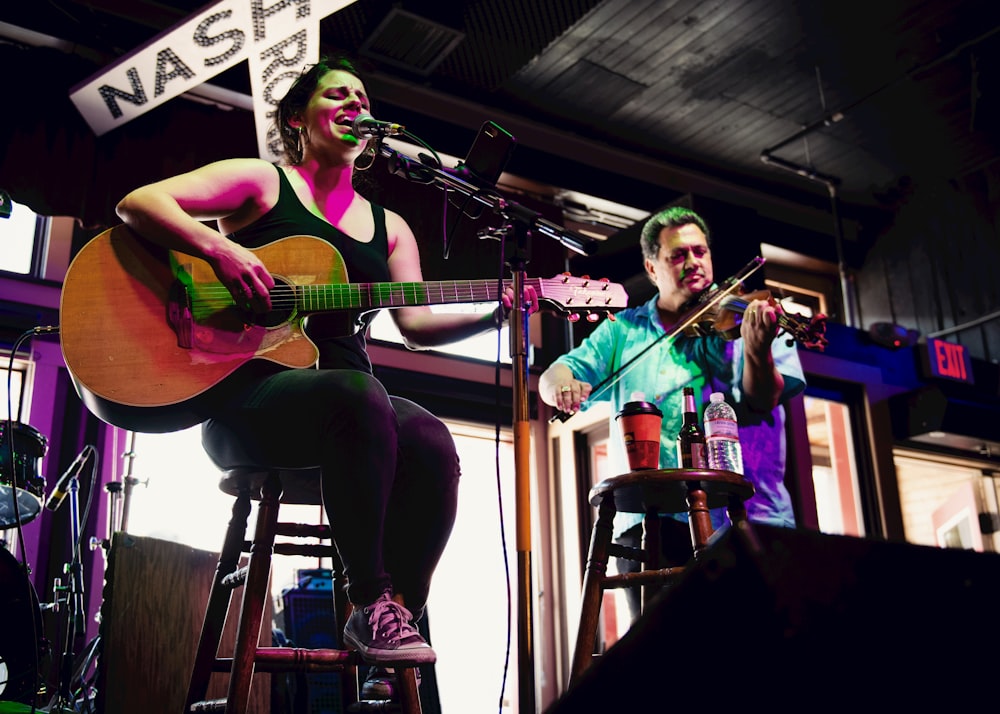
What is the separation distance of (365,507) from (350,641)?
0.25 meters

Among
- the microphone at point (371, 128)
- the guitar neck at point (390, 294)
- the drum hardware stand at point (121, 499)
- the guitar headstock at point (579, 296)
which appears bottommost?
the drum hardware stand at point (121, 499)

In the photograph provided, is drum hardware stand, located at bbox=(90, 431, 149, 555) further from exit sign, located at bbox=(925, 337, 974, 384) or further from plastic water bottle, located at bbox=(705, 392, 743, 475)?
exit sign, located at bbox=(925, 337, 974, 384)

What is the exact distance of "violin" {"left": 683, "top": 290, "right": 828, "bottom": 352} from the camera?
2736 millimetres

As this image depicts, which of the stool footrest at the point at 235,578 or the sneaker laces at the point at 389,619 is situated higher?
the stool footrest at the point at 235,578

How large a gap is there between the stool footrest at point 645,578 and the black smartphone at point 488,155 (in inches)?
39.2

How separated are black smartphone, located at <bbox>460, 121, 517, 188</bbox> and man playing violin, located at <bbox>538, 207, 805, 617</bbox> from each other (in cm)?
73

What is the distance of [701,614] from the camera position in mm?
739

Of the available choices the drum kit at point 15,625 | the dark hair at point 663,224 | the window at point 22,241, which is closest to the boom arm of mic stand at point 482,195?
A: the dark hair at point 663,224

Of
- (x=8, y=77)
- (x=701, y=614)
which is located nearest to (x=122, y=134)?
(x=8, y=77)

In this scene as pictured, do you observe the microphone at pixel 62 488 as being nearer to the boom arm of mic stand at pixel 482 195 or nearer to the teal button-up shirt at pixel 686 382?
the teal button-up shirt at pixel 686 382

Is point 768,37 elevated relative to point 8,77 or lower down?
elevated

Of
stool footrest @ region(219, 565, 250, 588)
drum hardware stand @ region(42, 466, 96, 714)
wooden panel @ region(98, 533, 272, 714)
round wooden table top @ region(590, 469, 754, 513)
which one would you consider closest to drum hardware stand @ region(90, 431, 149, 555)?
drum hardware stand @ region(42, 466, 96, 714)

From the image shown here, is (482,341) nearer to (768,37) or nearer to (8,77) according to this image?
(768,37)

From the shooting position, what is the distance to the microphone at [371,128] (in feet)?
6.37
